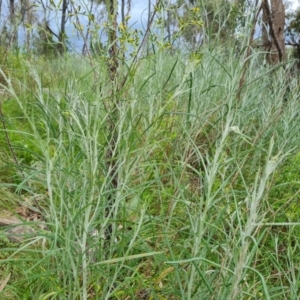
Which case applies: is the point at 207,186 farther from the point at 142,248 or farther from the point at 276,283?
the point at 276,283

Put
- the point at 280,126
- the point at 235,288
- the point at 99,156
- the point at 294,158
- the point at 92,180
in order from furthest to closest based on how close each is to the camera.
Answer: the point at 280,126, the point at 294,158, the point at 99,156, the point at 92,180, the point at 235,288

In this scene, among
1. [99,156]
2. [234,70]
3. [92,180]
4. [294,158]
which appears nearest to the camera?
[92,180]

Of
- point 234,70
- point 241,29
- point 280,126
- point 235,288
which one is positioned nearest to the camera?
point 235,288

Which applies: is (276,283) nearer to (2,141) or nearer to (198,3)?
(198,3)

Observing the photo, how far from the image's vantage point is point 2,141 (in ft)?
11.3

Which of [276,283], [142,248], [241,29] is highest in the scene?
[241,29]

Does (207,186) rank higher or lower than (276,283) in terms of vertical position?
higher

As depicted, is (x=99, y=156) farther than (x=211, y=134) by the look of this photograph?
No

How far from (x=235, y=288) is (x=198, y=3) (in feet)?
4.44

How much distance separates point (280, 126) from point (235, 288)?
2648 millimetres

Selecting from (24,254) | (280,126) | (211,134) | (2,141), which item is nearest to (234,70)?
(24,254)

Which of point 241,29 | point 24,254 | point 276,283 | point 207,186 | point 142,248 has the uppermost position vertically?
point 241,29

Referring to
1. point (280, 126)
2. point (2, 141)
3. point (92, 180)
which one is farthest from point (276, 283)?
point (2, 141)

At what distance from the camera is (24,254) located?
6.72 ft
